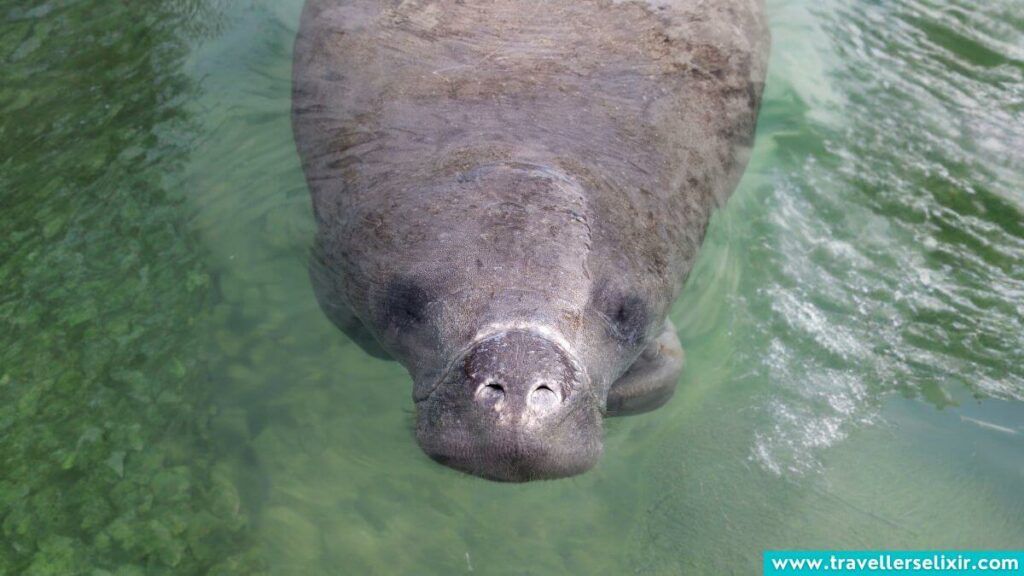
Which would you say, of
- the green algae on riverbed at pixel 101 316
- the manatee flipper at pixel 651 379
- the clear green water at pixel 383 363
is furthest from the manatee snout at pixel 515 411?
the green algae on riverbed at pixel 101 316

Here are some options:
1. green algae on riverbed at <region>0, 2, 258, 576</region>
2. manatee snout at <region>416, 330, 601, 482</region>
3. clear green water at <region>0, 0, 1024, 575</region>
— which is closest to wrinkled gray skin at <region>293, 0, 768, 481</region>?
manatee snout at <region>416, 330, 601, 482</region>

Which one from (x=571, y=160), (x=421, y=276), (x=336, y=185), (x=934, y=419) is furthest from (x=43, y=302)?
(x=934, y=419)

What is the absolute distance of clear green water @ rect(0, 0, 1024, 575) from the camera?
15.0 feet

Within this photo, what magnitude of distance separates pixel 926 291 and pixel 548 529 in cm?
270

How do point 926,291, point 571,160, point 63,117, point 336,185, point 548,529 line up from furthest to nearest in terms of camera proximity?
point 63,117 → point 926,291 → point 548,529 → point 336,185 → point 571,160

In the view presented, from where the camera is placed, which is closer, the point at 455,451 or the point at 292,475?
the point at 455,451

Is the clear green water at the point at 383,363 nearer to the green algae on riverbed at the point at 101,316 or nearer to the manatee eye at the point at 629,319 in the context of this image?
the green algae on riverbed at the point at 101,316

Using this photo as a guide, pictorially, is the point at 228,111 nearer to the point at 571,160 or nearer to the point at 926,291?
the point at 571,160

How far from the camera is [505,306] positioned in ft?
10.5

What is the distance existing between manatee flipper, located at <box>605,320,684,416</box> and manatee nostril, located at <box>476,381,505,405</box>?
1.52 m

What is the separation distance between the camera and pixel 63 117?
6043 millimetres

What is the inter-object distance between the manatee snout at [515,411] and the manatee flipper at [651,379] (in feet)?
4.11

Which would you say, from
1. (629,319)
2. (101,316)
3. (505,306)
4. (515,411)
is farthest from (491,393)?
(101,316)

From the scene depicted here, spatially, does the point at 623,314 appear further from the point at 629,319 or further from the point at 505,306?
the point at 505,306
